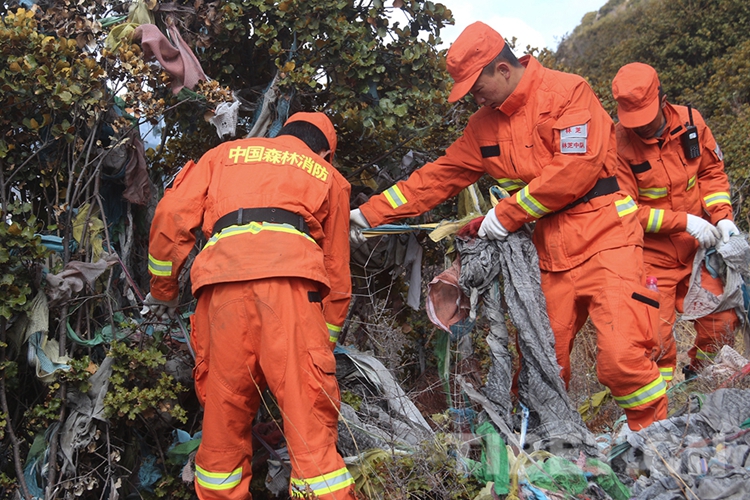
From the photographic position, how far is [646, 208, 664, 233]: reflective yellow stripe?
13.1ft

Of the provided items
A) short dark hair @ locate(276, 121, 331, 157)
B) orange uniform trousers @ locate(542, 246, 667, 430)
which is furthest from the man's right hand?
short dark hair @ locate(276, 121, 331, 157)

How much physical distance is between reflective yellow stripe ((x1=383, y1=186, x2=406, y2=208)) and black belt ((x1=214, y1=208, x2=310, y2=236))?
0.98 metres

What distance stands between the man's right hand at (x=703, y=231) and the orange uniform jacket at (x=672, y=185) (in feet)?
0.16

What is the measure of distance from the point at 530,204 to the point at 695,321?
5.67ft

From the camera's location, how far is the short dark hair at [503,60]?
3529mm

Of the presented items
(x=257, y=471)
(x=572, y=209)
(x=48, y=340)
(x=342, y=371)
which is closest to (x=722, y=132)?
(x=572, y=209)

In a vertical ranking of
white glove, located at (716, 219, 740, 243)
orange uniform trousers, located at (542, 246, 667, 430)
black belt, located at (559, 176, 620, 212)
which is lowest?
orange uniform trousers, located at (542, 246, 667, 430)

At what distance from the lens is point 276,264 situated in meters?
2.84

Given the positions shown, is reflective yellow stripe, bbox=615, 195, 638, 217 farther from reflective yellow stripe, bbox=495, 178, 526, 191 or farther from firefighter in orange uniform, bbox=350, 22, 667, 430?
reflective yellow stripe, bbox=495, 178, 526, 191

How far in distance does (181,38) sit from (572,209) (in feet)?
7.98

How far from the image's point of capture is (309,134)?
132 inches

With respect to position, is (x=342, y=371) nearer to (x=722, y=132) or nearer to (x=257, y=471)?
(x=257, y=471)

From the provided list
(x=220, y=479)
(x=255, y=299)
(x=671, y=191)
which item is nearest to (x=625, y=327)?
(x=671, y=191)

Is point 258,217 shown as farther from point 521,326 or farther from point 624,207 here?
point 624,207
